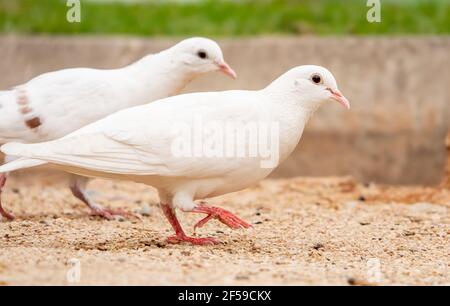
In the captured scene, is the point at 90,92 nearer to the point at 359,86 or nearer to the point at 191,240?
the point at 191,240

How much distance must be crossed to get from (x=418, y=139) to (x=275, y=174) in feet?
4.92

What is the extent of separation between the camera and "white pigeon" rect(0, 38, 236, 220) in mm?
5852

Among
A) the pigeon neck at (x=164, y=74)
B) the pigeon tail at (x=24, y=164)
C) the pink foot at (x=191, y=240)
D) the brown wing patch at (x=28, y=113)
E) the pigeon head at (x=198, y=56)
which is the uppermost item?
the pigeon head at (x=198, y=56)

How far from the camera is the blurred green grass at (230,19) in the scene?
10.5 metres

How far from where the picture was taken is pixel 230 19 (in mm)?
10766

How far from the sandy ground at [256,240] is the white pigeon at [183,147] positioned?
0.36 m

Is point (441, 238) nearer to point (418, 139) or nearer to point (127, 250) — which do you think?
point (127, 250)

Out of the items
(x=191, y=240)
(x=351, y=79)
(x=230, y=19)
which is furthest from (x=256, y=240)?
(x=230, y=19)

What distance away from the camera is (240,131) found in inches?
191

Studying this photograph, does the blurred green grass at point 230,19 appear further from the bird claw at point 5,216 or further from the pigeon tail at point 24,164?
the pigeon tail at point 24,164

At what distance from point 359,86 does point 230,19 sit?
6.45 feet

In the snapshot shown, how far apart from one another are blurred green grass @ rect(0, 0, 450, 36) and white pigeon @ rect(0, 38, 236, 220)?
14.1ft

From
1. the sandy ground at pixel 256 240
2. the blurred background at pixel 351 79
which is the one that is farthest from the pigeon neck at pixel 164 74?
the blurred background at pixel 351 79

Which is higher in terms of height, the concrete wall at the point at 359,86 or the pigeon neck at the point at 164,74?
the pigeon neck at the point at 164,74
